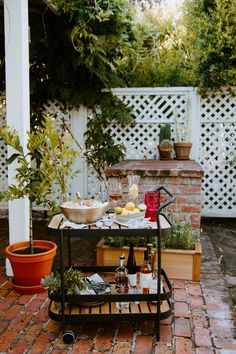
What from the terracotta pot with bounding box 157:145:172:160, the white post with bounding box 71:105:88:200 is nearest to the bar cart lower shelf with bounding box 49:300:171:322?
the terracotta pot with bounding box 157:145:172:160

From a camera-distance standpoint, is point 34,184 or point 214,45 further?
point 214,45

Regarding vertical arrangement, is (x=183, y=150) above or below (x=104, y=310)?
above

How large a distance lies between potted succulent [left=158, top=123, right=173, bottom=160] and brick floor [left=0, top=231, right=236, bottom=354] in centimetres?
226

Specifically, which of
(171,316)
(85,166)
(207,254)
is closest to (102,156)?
(85,166)

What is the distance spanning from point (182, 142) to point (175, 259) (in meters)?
2.05

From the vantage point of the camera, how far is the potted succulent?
199 inches

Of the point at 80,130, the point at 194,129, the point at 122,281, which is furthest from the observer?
the point at 80,130

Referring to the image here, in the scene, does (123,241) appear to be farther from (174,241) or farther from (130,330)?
(130,330)

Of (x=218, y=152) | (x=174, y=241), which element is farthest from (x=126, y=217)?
(x=218, y=152)

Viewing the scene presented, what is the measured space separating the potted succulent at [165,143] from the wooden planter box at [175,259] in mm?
1815

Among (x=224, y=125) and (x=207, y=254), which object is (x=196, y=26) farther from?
(x=207, y=254)

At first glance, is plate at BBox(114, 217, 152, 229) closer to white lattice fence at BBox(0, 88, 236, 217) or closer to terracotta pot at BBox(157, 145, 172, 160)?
terracotta pot at BBox(157, 145, 172, 160)

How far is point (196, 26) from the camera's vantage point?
16.9ft

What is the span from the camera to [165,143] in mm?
5047
